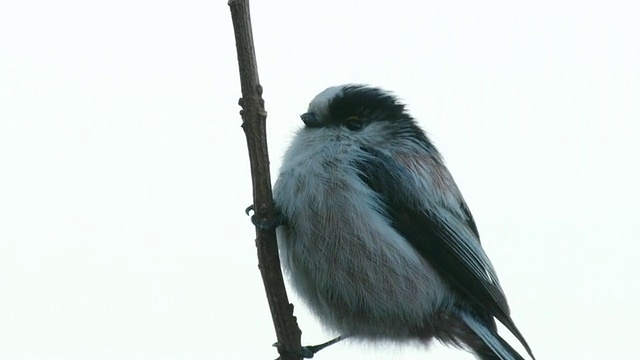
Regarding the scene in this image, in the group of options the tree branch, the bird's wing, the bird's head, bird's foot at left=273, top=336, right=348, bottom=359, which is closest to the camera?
the tree branch

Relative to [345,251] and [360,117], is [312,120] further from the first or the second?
[345,251]

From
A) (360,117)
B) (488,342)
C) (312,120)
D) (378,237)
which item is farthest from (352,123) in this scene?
(488,342)

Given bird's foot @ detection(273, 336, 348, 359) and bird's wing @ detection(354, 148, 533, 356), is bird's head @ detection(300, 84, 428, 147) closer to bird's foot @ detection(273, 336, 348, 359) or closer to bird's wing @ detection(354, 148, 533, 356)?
bird's wing @ detection(354, 148, 533, 356)

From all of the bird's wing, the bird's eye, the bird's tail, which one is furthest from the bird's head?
the bird's tail

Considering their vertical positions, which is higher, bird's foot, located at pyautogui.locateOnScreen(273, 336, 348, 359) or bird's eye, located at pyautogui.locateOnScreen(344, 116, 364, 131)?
bird's eye, located at pyautogui.locateOnScreen(344, 116, 364, 131)

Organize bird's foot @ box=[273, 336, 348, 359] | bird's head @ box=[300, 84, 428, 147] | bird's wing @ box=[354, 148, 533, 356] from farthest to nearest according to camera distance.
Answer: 1. bird's head @ box=[300, 84, 428, 147]
2. bird's wing @ box=[354, 148, 533, 356]
3. bird's foot @ box=[273, 336, 348, 359]

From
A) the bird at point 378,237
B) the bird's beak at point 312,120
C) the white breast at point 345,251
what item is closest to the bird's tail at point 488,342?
the bird at point 378,237

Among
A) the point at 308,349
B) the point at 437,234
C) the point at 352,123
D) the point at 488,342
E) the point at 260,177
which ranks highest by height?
the point at 352,123
